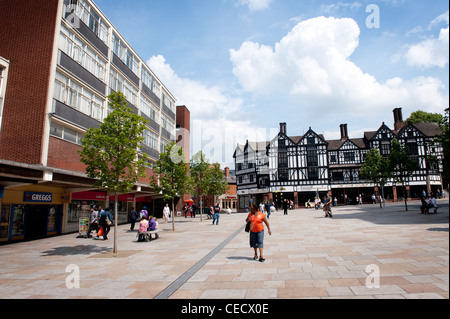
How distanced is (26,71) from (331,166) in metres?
46.6

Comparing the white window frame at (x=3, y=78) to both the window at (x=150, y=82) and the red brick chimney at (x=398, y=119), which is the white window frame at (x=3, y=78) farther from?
the red brick chimney at (x=398, y=119)

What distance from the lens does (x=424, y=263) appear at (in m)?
6.35

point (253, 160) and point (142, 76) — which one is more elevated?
point (142, 76)

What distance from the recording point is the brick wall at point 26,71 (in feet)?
49.7

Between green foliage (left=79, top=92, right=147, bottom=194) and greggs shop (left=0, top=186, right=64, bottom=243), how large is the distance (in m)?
6.15

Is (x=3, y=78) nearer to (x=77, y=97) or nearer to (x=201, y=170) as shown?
(x=77, y=97)

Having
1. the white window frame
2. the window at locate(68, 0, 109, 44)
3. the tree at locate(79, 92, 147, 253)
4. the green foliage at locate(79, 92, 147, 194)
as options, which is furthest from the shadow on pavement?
the window at locate(68, 0, 109, 44)

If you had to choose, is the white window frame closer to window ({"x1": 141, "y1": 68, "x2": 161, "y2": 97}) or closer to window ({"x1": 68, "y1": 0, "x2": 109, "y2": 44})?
window ({"x1": 68, "y1": 0, "x2": 109, "y2": 44})

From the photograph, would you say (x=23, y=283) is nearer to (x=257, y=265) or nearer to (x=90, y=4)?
(x=257, y=265)

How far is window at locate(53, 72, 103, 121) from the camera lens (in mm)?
16698

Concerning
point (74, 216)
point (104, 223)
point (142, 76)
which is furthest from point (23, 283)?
point (142, 76)

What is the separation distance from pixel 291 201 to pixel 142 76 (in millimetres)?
31058

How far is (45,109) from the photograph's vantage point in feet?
50.3

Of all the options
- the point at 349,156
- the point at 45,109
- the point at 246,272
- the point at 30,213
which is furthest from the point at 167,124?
the point at 349,156
